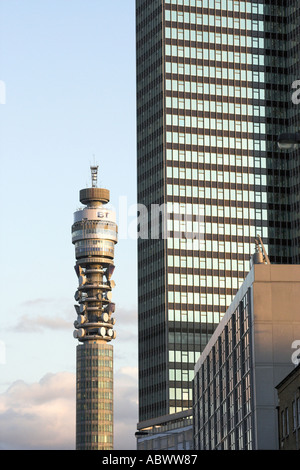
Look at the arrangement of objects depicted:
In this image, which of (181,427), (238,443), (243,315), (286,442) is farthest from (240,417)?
(181,427)

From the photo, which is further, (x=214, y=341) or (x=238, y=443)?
(x=214, y=341)

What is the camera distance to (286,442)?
72.8 meters

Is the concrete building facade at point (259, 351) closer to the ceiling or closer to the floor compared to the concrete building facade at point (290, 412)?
closer to the ceiling

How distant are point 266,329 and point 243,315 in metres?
6.59

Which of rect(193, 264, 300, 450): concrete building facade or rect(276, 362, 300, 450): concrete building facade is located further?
rect(193, 264, 300, 450): concrete building facade

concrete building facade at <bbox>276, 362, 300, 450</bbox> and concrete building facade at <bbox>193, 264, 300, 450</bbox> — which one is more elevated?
concrete building facade at <bbox>193, 264, 300, 450</bbox>

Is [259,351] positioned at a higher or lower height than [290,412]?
higher

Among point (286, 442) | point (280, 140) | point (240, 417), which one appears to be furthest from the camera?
point (240, 417)

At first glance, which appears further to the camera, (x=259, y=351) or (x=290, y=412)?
(x=259, y=351)

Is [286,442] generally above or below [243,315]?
below

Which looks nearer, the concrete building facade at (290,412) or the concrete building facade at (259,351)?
the concrete building facade at (290,412)

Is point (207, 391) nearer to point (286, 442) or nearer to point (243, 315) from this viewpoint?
point (243, 315)
